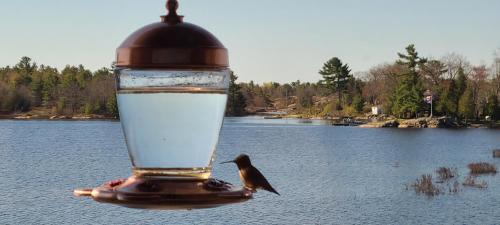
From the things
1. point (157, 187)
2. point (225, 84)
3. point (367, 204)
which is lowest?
point (367, 204)

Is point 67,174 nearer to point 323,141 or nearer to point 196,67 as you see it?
point 323,141

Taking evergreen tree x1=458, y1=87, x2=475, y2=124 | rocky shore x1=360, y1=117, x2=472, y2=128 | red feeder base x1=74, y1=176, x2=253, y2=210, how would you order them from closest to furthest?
red feeder base x1=74, y1=176, x2=253, y2=210, evergreen tree x1=458, y1=87, x2=475, y2=124, rocky shore x1=360, y1=117, x2=472, y2=128

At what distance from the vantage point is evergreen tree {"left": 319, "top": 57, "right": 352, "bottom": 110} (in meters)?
117

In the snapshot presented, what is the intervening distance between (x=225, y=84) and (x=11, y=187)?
123ft

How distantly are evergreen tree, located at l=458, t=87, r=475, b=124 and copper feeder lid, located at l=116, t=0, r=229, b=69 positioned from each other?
93665 millimetres

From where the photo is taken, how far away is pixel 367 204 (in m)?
32.8

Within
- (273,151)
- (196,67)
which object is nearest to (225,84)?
(196,67)

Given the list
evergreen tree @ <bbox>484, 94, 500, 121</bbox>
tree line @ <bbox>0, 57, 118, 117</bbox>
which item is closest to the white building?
evergreen tree @ <bbox>484, 94, 500, 121</bbox>

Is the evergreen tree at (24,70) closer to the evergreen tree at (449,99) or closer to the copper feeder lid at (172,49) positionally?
the evergreen tree at (449,99)

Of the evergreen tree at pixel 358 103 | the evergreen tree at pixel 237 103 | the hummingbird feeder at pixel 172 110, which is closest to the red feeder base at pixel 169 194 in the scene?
the hummingbird feeder at pixel 172 110

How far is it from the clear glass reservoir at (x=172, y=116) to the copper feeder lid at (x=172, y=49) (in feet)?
0.13

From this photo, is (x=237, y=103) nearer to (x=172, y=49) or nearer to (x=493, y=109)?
(x=493, y=109)

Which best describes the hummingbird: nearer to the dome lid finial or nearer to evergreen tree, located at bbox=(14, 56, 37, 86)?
the dome lid finial

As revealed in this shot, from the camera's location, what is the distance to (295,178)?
1658 inches
